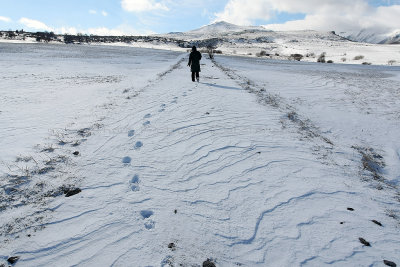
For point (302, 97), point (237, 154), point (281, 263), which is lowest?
point (281, 263)

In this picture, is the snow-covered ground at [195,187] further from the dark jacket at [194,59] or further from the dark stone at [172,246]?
the dark jacket at [194,59]

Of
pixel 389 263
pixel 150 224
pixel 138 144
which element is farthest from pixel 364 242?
pixel 138 144

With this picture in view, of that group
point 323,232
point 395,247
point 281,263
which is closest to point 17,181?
point 281,263

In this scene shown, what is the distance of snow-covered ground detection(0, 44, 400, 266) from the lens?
2438 mm

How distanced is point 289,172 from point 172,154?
2108 mm

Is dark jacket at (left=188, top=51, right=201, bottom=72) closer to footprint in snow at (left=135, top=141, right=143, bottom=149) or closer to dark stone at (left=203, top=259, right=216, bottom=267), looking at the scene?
footprint in snow at (left=135, top=141, right=143, bottom=149)

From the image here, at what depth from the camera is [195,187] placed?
3484 mm

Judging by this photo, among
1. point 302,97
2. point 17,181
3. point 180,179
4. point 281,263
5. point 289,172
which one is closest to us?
point 281,263

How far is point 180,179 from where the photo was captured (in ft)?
12.1

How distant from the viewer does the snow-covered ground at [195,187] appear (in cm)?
244

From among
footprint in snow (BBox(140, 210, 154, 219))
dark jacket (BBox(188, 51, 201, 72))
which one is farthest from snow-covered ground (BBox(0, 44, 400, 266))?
dark jacket (BBox(188, 51, 201, 72))

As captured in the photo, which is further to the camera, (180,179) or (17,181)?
(180,179)

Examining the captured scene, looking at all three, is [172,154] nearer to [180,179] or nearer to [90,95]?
[180,179]

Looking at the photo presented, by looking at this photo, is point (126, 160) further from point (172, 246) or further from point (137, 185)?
point (172, 246)
